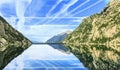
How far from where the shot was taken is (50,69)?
93.3 metres

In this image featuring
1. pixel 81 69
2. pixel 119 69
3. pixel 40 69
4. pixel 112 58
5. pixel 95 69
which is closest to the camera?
pixel 119 69

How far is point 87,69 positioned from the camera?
283 feet

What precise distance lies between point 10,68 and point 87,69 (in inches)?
Answer: 930

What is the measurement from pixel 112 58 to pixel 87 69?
19310mm

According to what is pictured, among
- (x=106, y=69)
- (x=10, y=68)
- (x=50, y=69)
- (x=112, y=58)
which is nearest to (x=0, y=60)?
(x=10, y=68)

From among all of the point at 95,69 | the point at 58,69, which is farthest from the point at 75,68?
the point at 95,69

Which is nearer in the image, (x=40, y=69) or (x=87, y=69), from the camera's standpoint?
(x=87, y=69)

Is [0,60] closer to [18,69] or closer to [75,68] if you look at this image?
[18,69]

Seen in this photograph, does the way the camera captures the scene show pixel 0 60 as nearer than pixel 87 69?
No

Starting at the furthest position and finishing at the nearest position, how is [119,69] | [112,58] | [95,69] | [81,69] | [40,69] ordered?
[112,58], [40,69], [81,69], [95,69], [119,69]

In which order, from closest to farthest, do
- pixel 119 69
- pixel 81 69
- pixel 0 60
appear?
pixel 119 69 < pixel 81 69 < pixel 0 60

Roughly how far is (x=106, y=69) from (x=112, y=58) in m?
27.9

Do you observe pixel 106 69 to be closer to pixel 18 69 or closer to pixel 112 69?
pixel 112 69

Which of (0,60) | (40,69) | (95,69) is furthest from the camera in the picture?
(0,60)
